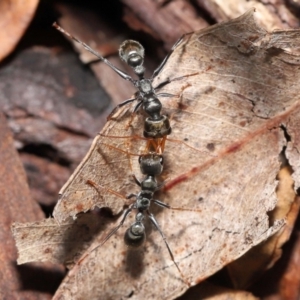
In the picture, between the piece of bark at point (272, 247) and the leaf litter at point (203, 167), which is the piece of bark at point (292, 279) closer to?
the piece of bark at point (272, 247)

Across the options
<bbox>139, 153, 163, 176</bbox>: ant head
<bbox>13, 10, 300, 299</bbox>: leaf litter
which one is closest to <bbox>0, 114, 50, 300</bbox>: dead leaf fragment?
<bbox>13, 10, 300, 299</bbox>: leaf litter

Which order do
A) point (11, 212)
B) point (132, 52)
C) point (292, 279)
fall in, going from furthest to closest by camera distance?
point (132, 52) < point (292, 279) < point (11, 212)

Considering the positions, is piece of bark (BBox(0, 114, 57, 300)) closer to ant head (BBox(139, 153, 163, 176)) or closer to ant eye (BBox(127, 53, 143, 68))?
ant head (BBox(139, 153, 163, 176))

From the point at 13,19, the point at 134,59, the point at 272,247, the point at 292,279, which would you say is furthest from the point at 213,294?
the point at 13,19

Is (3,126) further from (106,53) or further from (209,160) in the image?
(209,160)

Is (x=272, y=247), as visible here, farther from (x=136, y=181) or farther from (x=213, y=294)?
(x=136, y=181)

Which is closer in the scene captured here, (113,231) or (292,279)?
(113,231)
